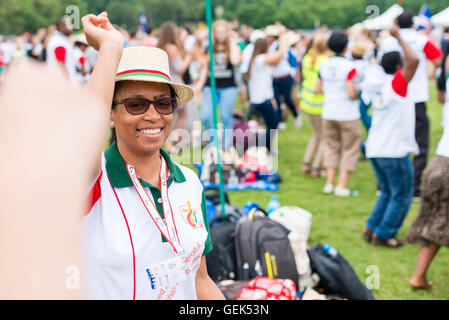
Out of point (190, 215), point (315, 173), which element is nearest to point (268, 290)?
point (190, 215)

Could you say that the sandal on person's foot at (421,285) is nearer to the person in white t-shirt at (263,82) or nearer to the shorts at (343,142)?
the shorts at (343,142)

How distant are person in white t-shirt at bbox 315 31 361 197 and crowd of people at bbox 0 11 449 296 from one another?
0.04ft

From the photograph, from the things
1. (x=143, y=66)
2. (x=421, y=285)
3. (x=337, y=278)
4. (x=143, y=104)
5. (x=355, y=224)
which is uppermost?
(x=143, y=66)

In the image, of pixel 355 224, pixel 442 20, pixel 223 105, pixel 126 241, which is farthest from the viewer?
pixel 442 20

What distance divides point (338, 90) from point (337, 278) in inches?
112

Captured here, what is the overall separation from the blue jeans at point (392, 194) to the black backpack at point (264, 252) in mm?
1334

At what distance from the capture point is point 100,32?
1343 millimetres

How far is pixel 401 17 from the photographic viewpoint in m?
5.59

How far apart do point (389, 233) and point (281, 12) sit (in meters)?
78.0

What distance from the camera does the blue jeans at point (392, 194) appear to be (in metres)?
4.46

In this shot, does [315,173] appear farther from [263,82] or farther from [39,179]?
[39,179]

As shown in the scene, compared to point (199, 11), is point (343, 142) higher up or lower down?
lower down

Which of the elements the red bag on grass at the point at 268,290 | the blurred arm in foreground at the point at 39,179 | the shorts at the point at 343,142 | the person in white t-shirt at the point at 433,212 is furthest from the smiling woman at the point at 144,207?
the shorts at the point at 343,142
